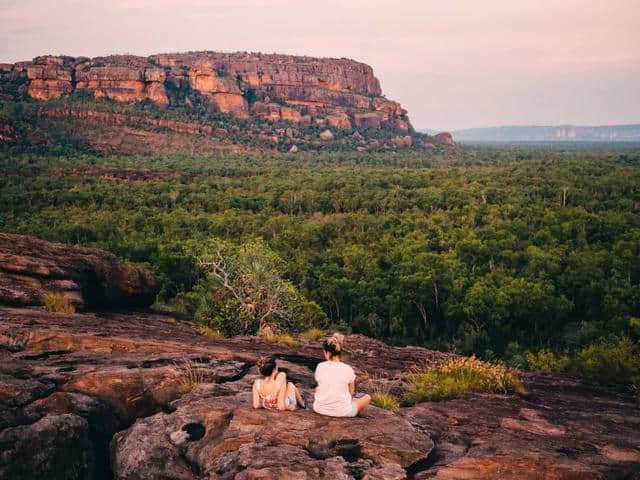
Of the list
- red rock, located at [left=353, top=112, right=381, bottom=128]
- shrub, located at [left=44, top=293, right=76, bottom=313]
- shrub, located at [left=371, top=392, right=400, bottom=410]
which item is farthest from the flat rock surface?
red rock, located at [left=353, top=112, right=381, bottom=128]

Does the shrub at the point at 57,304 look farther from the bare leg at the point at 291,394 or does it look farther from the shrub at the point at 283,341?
the bare leg at the point at 291,394

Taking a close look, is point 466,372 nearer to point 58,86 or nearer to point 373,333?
point 373,333

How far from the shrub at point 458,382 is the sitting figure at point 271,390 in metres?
2.33

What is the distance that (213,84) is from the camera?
558 feet

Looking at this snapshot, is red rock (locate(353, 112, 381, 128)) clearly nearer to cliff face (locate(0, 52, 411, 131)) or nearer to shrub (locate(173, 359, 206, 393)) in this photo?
cliff face (locate(0, 52, 411, 131))

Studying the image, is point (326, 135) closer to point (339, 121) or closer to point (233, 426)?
point (339, 121)

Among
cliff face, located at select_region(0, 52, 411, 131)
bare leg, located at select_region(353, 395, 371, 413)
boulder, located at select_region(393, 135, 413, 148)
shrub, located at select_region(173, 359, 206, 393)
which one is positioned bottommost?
shrub, located at select_region(173, 359, 206, 393)

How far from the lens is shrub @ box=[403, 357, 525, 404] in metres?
8.46

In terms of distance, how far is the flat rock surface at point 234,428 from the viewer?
5.80 m

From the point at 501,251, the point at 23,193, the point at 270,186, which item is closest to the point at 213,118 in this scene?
the point at 270,186

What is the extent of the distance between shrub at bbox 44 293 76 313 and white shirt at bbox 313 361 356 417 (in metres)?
7.11

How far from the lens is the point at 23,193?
2430 inches

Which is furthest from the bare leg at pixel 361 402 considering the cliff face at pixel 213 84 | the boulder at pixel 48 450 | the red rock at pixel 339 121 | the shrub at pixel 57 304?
the red rock at pixel 339 121

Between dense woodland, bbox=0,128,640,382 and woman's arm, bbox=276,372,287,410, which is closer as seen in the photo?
woman's arm, bbox=276,372,287,410
